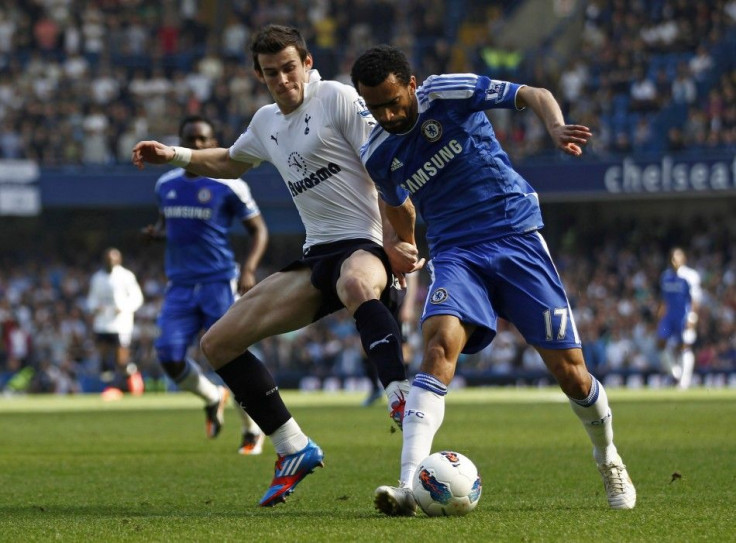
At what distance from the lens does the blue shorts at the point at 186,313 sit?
11.3 metres

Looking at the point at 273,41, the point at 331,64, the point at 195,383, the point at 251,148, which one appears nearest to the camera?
the point at 273,41

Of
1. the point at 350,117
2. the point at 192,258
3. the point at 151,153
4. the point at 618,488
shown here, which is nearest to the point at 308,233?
the point at 350,117

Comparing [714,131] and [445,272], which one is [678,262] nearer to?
[714,131]

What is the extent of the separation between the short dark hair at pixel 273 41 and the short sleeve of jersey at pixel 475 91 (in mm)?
1057

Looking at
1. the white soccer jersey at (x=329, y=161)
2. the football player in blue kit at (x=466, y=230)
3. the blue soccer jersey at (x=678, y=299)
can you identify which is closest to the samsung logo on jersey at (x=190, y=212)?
the white soccer jersey at (x=329, y=161)

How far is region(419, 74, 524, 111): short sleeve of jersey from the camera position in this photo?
240 inches

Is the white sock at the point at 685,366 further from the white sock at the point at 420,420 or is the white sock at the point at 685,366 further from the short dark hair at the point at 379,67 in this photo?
the short dark hair at the point at 379,67

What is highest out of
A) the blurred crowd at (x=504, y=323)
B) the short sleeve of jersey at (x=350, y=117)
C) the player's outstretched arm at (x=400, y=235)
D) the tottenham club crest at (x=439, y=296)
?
the short sleeve of jersey at (x=350, y=117)

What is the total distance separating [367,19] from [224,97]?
15.3 ft

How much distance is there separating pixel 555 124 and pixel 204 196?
5.89m

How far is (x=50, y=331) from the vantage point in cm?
2841

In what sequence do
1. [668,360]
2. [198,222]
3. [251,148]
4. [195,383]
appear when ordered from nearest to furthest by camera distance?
[251,148]
[198,222]
[195,383]
[668,360]

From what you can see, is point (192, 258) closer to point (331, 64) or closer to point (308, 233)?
point (308, 233)

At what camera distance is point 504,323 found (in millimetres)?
27656
